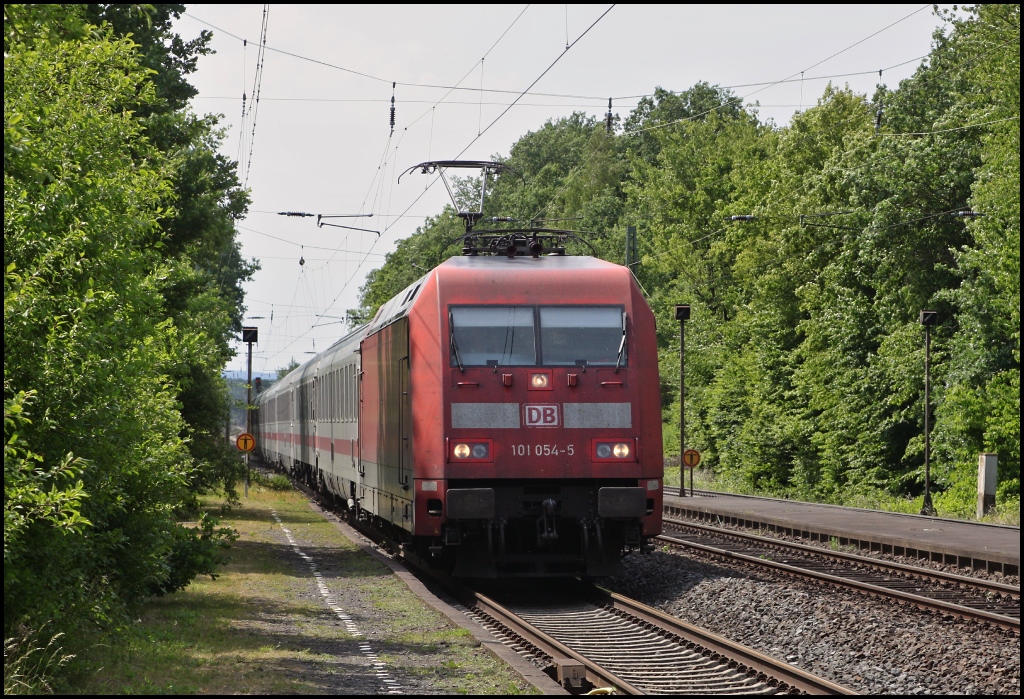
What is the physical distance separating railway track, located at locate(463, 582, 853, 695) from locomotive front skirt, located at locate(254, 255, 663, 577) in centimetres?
61

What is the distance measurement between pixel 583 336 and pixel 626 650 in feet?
13.4

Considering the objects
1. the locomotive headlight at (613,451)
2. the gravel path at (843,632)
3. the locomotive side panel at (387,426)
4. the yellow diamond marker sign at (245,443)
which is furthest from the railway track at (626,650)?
the yellow diamond marker sign at (245,443)

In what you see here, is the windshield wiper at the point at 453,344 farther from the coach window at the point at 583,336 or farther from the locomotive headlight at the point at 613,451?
the locomotive headlight at the point at 613,451

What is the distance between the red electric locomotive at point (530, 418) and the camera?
1366 cm

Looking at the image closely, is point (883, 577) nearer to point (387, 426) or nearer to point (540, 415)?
point (540, 415)

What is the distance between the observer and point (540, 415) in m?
13.8

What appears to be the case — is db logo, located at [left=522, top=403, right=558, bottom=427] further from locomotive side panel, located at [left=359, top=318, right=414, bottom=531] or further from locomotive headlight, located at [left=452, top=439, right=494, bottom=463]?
locomotive side panel, located at [left=359, top=318, right=414, bottom=531]

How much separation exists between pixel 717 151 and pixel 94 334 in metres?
53.3

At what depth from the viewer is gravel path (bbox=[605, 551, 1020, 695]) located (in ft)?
32.8

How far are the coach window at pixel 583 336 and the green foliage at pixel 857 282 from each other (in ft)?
54.3

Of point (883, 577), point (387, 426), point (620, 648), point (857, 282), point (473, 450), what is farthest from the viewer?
point (857, 282)

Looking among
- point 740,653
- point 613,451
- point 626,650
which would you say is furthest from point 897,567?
point 740,653

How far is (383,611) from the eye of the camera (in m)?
13.3

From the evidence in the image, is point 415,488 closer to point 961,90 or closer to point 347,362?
point 347,362
